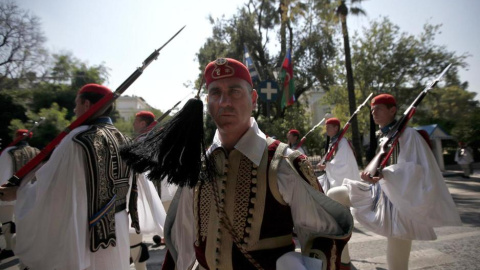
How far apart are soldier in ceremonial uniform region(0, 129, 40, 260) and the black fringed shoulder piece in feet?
17.6

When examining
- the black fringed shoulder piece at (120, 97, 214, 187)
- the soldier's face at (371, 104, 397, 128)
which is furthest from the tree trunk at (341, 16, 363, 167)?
the black fringed shoulder piece at (120, 97, 214, 187)

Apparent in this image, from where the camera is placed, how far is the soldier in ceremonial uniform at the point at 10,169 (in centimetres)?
548

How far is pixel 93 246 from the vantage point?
2324 mm

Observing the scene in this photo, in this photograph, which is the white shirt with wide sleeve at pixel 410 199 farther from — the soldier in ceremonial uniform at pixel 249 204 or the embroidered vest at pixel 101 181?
the embroidered vest at pixel 101 181

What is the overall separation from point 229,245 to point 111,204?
53.9 inches

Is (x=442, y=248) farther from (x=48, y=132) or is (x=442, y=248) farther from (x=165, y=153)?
(x=48, y=132)

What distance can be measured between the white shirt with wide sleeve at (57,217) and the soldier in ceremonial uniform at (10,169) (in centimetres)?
414

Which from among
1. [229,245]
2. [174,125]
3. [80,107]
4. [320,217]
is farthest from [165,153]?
[80,107]

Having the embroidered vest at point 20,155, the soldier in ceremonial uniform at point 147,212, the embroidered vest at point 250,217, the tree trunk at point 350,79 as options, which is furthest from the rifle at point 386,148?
the tree trunk at point 350,79

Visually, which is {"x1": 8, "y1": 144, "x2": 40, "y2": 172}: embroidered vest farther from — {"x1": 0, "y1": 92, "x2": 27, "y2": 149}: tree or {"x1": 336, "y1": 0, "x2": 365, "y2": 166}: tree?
A: {"x1": 0, "y1": 92, "x2": 27, "y2": 149}: tree

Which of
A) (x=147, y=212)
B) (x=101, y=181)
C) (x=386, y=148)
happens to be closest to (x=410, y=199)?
(x=386, y=148)

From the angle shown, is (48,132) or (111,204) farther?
(48,132)

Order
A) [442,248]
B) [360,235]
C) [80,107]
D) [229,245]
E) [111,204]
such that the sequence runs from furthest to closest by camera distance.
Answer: [360,235], [442,248], [80,107], [111,204], [229,245]

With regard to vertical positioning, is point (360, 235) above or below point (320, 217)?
below
